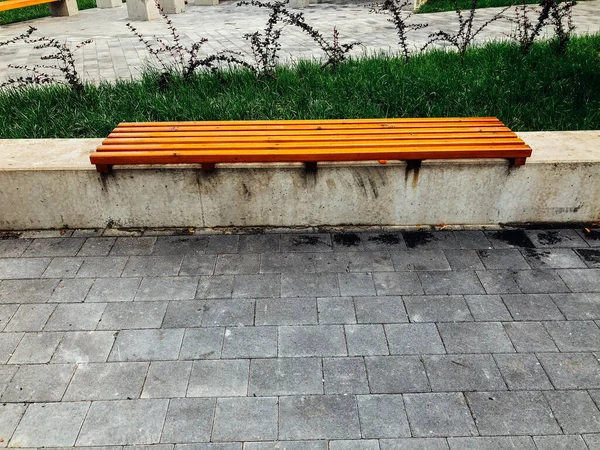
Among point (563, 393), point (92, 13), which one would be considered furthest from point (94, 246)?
point (92, 13)

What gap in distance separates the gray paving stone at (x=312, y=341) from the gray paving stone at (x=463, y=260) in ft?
3.82

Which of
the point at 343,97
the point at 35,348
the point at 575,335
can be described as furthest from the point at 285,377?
the point at 343,97

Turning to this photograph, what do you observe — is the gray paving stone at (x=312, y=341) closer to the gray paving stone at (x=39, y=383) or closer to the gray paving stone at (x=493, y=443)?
→ the gray paving stone at (x=493, y=443)

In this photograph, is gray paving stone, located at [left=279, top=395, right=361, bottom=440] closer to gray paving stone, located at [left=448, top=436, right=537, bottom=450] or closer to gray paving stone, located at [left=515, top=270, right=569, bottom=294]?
gray paving stone, located at [left=448, top=436, right=537, bottom=450]

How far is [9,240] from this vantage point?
4098mm

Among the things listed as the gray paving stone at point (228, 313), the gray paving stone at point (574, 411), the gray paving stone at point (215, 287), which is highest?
the gray paving stone at point (215, 287)

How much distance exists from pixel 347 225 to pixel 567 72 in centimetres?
373

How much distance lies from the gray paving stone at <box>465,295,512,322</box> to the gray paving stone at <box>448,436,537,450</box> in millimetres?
877

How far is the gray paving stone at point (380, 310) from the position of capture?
125 inches

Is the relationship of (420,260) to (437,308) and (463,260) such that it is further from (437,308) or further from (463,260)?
(437,308)

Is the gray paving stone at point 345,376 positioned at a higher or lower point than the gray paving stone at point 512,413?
higher

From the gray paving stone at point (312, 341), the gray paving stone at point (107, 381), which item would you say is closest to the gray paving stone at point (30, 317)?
the gray paving stone at point (107, 381)

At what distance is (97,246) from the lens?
4.01 meters

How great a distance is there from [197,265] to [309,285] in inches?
35.3
